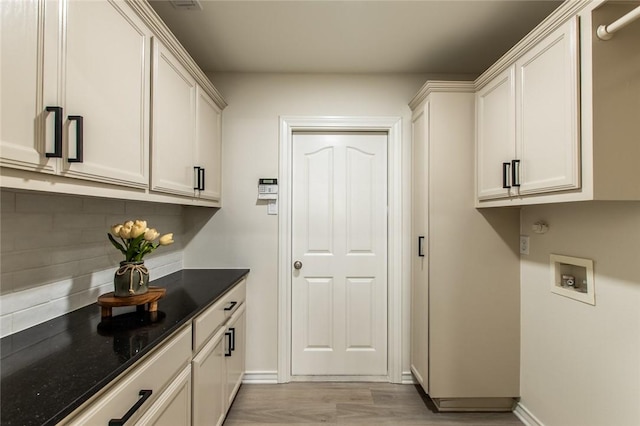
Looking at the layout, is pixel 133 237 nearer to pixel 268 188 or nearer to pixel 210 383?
pixel 210 383

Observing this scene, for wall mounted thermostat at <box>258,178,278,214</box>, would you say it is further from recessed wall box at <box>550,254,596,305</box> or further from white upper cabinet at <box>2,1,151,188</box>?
recessed wall box at <box>550,254,596,305</box>

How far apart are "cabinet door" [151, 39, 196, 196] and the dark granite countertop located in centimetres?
62

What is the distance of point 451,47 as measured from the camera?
2.14 metres

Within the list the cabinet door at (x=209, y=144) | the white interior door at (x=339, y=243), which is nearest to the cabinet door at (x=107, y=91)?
Result: the cabinet door at (x=209, y=144)

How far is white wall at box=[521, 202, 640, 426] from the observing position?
4.48 ft

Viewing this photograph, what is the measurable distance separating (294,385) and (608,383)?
196 centimetres

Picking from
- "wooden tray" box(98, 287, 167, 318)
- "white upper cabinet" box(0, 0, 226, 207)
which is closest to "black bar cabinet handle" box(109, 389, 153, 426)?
"wooden tray" box(98, 287, 167, 318)

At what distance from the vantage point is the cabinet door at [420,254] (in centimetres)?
211

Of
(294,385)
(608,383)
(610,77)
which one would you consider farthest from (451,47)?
(294,385)

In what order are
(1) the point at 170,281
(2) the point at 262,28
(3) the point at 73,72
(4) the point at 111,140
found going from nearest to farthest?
(3) the point at 73,72 < (4) the point at 111,140 < (2) the point at 262,28 < (1) the point at 170,281

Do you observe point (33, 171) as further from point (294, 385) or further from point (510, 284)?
point (510, 284)

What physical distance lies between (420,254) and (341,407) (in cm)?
124

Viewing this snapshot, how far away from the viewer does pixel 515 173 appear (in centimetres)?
164

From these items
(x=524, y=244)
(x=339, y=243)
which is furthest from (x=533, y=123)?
(x=339, y=243)
